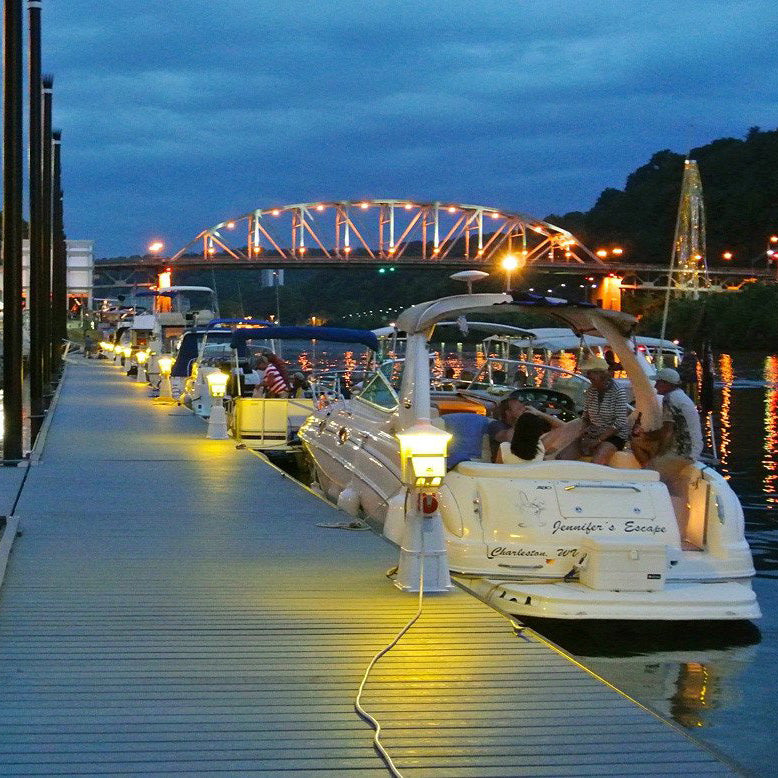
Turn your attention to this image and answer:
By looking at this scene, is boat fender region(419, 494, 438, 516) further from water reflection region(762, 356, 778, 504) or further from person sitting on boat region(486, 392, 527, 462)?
water reflection region(762, 356, 778, 504)

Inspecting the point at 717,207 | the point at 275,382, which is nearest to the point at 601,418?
the point at 275,382

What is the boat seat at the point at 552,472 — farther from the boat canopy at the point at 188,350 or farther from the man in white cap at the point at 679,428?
the boat canopy at the point at 188,350

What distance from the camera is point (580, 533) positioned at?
29.4 ft

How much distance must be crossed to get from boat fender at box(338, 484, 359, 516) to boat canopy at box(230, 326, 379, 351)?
24.0 ft

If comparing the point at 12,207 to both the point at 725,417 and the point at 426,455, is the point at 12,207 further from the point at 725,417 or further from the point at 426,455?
the point at 725,417

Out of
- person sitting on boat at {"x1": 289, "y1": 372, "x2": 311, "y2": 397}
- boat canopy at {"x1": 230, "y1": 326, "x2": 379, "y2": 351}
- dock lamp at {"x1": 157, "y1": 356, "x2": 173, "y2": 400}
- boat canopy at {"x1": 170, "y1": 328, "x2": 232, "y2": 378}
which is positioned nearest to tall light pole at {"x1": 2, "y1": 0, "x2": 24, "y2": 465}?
boat canopy at {"x1": 230, "y1": 326, "x2": 379, "y2": 351}

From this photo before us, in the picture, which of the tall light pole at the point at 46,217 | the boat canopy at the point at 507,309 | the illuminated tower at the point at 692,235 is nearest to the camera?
the boat canopy at the point at 507,309

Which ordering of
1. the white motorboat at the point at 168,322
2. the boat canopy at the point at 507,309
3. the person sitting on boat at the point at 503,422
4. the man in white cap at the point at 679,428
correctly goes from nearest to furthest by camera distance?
the boat canopy at the point at 507,309
the man in white cap at the point at 679,428
the person sitting on boat at the point at 503,422
the white motorboat at the point at 168,322

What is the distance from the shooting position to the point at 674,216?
141 m

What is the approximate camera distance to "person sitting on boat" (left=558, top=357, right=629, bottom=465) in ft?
35.9

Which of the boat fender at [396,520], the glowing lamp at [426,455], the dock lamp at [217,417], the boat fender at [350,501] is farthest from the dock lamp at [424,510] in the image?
the dock lamp at [217,417]

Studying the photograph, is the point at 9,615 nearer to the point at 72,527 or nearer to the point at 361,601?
the point at 361,601

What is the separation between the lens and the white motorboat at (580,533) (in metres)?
8.67

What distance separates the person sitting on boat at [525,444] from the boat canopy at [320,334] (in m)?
10.2
